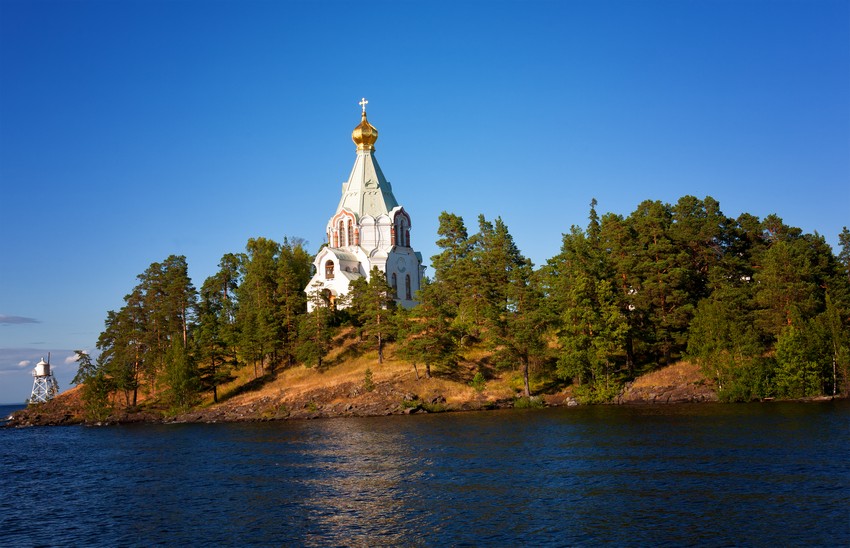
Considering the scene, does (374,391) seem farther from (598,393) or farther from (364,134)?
(364,134)

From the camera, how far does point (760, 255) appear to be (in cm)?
7438

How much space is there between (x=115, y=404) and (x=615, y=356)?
176ft

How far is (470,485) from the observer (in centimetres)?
3431

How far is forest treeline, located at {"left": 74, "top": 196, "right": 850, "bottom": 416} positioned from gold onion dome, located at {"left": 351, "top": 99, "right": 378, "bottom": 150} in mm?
14974

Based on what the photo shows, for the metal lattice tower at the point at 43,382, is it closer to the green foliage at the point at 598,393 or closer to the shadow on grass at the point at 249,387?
the shadow on grass at the point at 249,387

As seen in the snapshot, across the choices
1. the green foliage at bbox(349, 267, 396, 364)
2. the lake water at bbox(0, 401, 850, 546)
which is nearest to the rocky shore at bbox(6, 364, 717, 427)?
the green foliage at bbox(349, 267, 396, 364)

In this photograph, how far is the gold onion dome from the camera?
308 feet

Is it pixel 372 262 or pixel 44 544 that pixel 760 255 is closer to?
pixel 372 262

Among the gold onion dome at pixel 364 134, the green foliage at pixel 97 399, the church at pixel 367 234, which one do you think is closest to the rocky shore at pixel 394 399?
the green foliage at pixel 97 399

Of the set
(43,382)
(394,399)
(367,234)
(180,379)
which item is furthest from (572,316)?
(43,382)

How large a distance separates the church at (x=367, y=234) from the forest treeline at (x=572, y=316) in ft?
12.8

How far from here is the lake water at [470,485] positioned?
26844mm

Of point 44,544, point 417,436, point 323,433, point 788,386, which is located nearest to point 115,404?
point 323,433

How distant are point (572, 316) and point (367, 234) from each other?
108 feet
